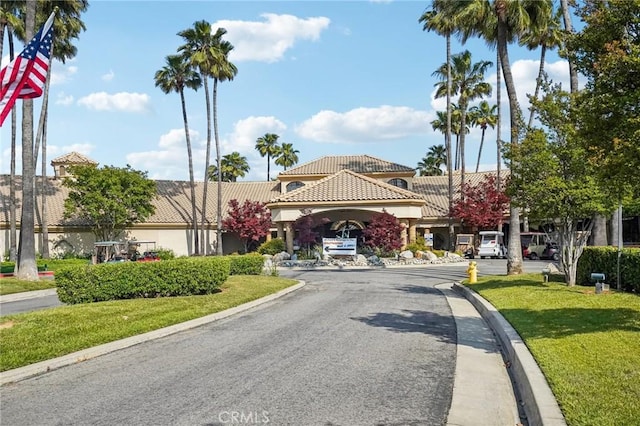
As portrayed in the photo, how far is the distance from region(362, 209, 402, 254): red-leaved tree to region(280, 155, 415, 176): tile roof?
38.7ft

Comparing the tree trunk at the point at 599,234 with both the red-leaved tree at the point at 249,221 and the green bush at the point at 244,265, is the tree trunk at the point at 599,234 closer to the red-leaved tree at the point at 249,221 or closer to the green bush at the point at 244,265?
the green bush at the point at 244,265

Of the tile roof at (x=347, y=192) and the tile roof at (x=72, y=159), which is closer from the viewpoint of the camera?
the tile roof at (x=347, y=192)

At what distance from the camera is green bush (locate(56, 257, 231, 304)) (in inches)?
545

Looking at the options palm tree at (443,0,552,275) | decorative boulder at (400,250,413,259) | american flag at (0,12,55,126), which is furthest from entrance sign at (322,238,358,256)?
american flag at (0,12,55,126)

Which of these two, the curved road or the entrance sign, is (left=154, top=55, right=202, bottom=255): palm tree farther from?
the curved road

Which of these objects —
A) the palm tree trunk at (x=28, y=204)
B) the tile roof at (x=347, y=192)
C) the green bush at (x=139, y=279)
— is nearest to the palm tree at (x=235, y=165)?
the tile roof at (x=347, y=192)

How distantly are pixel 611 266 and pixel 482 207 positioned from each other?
29.0m

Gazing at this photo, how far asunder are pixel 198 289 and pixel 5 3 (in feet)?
83.7

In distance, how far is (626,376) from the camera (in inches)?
246

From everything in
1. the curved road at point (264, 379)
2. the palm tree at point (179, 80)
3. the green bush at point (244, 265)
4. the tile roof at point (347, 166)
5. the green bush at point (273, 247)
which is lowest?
the curved road at point (264, 379)

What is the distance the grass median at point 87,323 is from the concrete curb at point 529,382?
6472 mm

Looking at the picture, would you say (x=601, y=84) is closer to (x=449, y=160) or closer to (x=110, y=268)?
(x=110, y=268)

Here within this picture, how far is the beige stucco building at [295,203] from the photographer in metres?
37.5

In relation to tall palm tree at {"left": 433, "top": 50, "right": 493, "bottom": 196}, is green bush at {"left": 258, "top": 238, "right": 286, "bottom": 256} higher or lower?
lower
